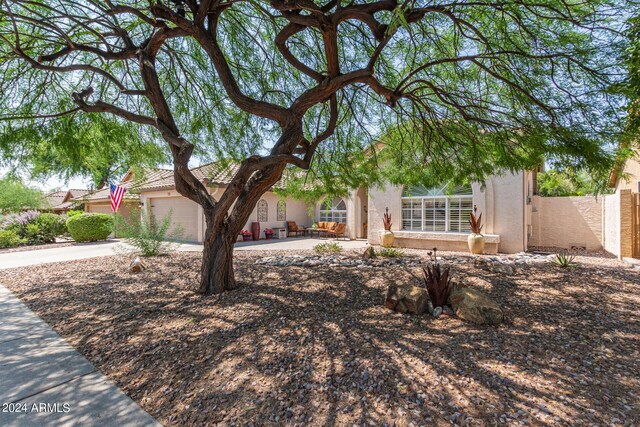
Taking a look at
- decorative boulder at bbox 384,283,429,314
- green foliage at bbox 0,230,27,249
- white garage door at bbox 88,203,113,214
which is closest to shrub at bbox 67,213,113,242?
green foliage at bbox 0,230,27,249

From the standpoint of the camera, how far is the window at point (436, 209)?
1228 cm

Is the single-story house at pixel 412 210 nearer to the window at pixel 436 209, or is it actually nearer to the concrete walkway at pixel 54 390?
the window at pixel 436 209

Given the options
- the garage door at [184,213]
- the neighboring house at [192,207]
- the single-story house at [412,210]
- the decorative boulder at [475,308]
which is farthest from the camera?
the garage door at [184,213]

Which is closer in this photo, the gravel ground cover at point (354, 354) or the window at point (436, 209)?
the gravel ground cover at point (354, 354)

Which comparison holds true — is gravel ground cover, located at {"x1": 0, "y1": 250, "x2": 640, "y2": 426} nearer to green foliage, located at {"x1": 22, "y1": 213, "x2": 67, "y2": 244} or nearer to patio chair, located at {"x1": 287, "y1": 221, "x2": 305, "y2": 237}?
patio chair, located at {"x1": 287, "y1": 221, "x2": 305, "y2": 237}

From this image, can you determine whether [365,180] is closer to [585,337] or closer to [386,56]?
[386,56]

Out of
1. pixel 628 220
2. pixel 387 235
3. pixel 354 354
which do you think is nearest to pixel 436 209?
pixel 387 235

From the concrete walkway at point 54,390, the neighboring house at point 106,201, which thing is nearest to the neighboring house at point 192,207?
the neighboring house at point 106,201

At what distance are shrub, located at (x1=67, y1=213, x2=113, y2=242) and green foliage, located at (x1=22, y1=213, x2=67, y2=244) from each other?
1.30 meters

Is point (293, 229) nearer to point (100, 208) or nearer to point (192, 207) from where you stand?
point (192, 207)

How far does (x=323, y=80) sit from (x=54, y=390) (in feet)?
17.9

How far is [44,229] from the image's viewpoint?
52.2 ft

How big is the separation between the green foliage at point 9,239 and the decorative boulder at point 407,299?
1853cm

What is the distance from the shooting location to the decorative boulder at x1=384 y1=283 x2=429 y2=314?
4.58m
